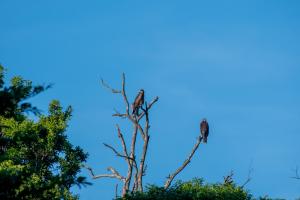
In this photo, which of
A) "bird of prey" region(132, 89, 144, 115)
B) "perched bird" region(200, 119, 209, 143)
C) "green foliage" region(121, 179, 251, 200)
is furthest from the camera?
"perched bird" region(200, 119, 209, 143)

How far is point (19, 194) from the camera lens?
16.0 meters

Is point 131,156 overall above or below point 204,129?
below


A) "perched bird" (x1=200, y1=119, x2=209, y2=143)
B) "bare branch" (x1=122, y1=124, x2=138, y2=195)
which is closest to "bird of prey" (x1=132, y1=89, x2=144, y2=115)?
"bare branch" (x1=122, y1=124, x2=138, y2=195)

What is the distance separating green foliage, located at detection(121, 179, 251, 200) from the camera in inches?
1071

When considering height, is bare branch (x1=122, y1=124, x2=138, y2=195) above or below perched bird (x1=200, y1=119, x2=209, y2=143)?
below

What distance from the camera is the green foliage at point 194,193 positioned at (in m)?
27.2

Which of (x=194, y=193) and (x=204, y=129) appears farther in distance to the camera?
(x=204, y=129)

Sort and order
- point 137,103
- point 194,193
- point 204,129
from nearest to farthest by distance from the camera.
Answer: point 194,193, point 137,103, point 204,129

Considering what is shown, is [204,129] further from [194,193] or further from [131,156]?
[194,193]

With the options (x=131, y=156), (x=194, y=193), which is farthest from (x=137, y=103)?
(x=194, y=193)

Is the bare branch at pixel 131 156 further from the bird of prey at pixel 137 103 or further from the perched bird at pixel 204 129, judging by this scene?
the perched bird at pixel 204 129

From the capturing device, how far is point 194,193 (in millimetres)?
27641

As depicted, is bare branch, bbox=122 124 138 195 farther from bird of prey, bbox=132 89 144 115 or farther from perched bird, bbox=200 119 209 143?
perched bird, bbox=200 119 209 143

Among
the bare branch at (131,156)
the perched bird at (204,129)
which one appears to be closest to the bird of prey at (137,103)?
the bare branch at (131,156)
